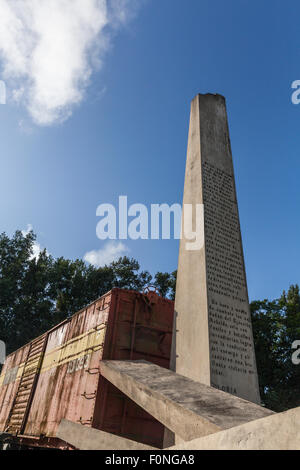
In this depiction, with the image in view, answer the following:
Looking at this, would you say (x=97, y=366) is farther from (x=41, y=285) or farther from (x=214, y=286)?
(x=41, y=285)

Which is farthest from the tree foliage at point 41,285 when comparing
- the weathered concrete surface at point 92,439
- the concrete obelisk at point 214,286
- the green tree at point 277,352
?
the weathered concrete surface at point 92,439

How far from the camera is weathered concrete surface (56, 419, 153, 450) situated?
9.96 feet

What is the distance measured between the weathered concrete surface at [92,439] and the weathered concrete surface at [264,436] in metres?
1.16

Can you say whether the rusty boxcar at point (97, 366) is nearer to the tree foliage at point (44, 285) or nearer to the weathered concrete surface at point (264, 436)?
the weathered concrete surface at point (264, 436)

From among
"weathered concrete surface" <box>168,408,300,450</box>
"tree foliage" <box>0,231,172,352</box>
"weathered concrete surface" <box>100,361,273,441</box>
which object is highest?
"tree foliage" <box>0,231,172,352</box>

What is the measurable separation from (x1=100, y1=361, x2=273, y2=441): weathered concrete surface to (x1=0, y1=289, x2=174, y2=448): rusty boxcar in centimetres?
155

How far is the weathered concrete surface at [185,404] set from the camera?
312 cm

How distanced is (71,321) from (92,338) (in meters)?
2.40

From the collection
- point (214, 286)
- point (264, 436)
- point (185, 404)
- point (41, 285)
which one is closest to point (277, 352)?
point (214, 286)

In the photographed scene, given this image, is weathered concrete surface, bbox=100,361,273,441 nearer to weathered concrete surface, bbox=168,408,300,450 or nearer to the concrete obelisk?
weathered concrete surface, bbox=168,408,300,450

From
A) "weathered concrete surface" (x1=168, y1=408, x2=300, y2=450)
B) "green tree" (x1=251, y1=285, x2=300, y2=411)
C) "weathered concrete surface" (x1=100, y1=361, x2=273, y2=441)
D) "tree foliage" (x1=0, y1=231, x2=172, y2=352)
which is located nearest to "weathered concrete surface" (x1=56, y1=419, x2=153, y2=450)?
"weathered concrete surface" (x1=100, y1=361, x2=273, y2=441)

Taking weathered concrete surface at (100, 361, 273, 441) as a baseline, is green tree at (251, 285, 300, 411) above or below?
above
